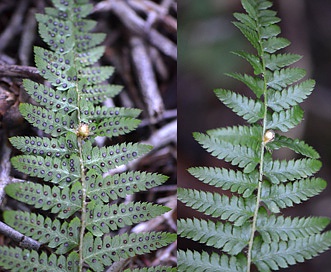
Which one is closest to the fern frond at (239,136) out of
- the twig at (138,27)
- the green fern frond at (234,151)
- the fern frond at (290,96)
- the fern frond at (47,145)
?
the green fern frond at (234,151)

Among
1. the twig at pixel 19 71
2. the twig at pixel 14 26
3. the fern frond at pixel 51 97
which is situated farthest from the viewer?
the twig at pixel 14 26

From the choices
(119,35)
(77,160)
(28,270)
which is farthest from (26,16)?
(28,270)

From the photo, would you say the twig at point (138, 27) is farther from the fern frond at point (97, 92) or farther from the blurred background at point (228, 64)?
the fern frond at point (97, 92)

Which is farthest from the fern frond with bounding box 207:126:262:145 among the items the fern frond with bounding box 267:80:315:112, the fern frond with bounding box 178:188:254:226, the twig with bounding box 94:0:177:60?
the twig with bounding box 94:0:177:60

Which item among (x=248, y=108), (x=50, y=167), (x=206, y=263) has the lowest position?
(x=206, y=263)

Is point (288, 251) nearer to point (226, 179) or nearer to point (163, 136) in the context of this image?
point (226, 179)

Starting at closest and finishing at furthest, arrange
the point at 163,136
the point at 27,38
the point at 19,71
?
1. the point at 19,71
2. the point at 27,38
3. the point at 163,136

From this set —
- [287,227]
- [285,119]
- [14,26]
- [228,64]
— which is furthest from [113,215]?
[228,64]
